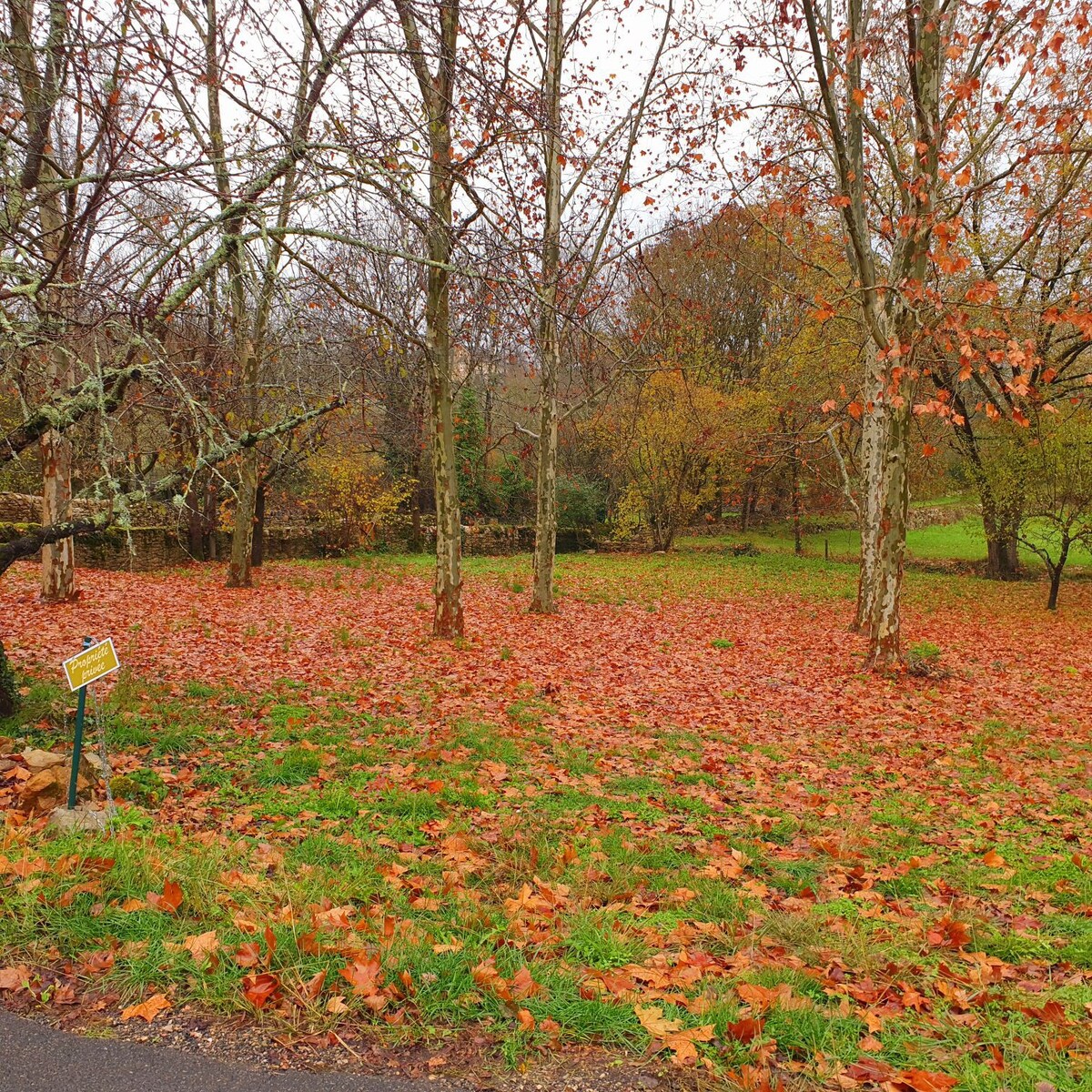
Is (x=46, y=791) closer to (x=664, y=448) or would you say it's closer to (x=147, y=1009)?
(x=147, y=1009)

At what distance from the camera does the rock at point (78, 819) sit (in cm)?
404

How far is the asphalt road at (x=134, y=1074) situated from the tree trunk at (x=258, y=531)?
16.3 metres

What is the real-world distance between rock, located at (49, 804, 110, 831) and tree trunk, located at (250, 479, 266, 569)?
14.4 metres

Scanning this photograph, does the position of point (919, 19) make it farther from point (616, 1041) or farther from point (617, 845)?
point (616, 1041)

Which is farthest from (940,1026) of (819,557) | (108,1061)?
(819,557)

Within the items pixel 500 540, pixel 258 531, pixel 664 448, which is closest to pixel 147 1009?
pixel 258 531

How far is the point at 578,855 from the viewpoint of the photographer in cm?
457

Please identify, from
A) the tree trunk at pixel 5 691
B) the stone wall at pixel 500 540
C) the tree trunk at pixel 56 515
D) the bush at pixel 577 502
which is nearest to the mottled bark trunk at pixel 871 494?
the tree trunk at pixel 5 691

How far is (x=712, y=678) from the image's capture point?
1023cm

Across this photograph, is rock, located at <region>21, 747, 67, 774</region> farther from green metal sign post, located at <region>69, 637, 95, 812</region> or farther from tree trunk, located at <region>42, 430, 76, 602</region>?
tree trunk, located at <region>42, 430, 76, 602</region>

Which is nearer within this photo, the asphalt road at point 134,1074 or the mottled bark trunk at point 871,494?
the asphalt road at point 134,1074

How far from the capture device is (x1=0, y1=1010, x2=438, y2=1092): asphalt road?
2414 millimetres

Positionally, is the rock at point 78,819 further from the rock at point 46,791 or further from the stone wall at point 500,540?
the stone wall at point 500,540

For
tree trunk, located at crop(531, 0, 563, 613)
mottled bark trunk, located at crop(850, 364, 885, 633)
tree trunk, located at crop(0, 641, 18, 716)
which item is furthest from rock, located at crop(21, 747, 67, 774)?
mottled bark trunk, located at crop(850, 364, 885, 633)
